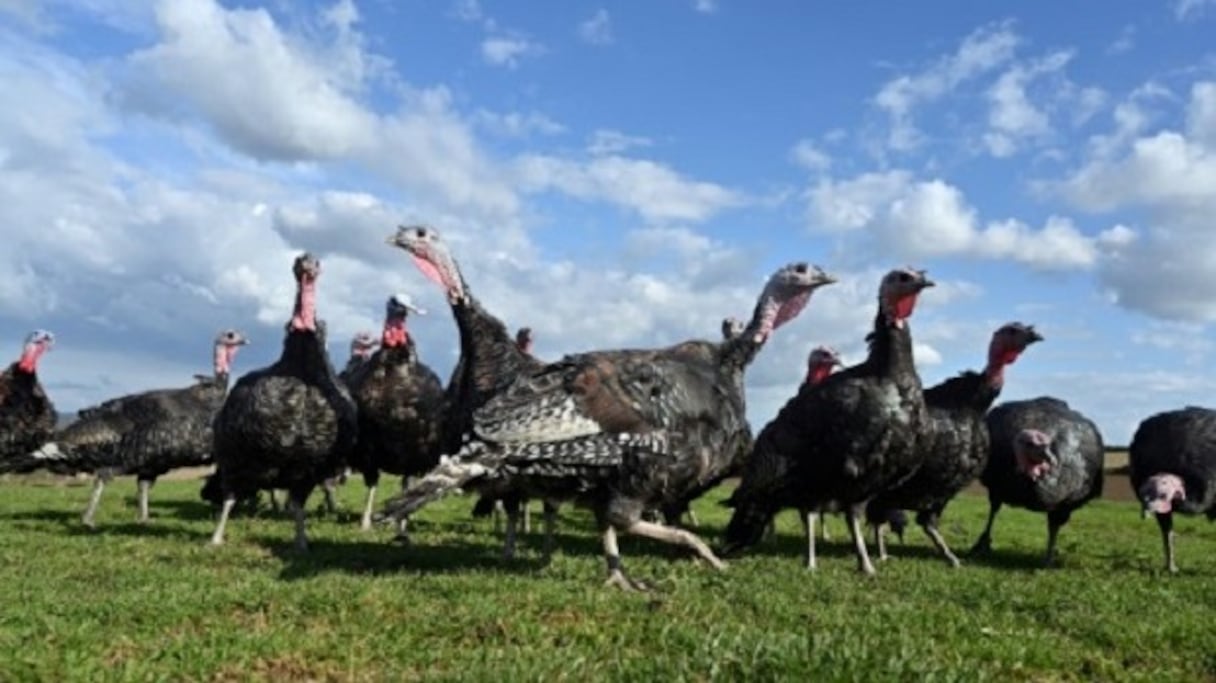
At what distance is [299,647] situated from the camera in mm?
7594

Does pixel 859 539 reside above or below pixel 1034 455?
below

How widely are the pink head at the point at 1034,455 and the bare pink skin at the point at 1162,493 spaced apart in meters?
1.37

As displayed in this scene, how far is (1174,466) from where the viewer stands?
1697cm

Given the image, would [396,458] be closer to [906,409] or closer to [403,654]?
[906,409]

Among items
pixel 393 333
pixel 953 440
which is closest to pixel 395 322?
pixel 393 333

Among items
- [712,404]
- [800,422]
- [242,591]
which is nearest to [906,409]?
[800,422]

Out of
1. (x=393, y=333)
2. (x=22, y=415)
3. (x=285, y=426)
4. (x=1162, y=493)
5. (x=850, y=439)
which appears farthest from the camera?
(x=22, y=415)

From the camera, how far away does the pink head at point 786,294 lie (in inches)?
529

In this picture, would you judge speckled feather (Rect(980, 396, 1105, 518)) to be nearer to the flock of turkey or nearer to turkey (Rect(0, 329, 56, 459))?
the flock of turkey

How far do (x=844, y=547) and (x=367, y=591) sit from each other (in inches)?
407

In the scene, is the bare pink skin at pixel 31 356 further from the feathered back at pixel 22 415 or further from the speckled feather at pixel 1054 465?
the speckled feather at pixel 1054 465

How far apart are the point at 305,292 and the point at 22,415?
28.5 ft

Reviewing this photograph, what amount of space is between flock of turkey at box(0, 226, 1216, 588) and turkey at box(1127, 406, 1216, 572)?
4 cm

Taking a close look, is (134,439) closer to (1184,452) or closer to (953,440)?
(953,440)
